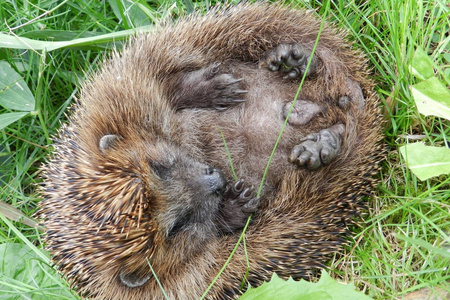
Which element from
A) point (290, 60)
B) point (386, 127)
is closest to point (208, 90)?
point (290, 60)

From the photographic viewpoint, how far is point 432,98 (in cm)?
303

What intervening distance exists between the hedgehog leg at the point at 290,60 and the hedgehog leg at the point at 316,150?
43 cm

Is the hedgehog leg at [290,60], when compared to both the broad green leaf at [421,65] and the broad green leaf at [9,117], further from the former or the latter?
the broad green leaf at [9,117]

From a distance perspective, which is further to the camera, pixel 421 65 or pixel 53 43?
pixel 53 43

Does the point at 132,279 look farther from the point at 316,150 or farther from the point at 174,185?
the point at 316,150

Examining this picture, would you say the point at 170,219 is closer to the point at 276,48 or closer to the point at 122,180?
the point at 122,180

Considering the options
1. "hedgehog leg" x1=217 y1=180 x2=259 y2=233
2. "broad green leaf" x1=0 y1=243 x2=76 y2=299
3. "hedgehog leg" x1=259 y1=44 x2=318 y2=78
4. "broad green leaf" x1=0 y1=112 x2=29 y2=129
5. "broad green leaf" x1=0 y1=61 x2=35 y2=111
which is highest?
"hedgehog leg" x1=259 y1=44 x2=318 y2=78

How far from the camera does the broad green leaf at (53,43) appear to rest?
348cm

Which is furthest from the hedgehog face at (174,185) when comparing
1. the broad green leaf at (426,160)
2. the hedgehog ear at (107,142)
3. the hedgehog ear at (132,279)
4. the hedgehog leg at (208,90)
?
the broad green leaf at (426,160)

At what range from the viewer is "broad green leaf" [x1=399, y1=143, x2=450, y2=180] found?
9.58ft

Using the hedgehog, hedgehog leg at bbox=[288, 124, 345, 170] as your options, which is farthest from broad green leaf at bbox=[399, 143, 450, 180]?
hedgehog leg at bbox=[288, 124, 345, 170]

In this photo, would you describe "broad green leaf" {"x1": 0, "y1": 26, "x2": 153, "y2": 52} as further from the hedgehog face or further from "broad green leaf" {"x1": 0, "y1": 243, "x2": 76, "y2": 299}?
"broad green leaf" {"x1": 0, "y1": 243, "x2": 76, "y2": 299}

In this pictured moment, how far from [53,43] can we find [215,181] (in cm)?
151

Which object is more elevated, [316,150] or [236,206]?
[316,150]
